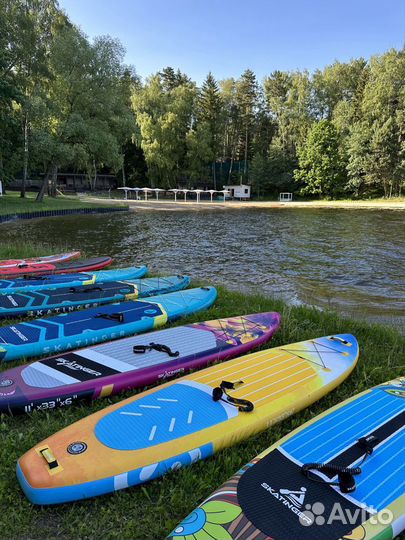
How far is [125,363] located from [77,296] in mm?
2417

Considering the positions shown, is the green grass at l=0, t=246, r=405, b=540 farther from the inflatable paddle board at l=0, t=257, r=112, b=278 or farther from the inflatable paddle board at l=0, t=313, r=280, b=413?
the inflatable paddle board at l=0, t=257, r=112, b=278

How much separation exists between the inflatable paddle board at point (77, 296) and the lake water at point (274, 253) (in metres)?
2.22

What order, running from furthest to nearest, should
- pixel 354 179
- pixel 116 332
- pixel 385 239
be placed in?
pixel 354 179, pixel 385 239, pixel 116 332

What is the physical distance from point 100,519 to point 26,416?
117cm

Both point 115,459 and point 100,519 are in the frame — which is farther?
point 115,459

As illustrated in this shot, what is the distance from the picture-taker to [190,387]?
3.01 m

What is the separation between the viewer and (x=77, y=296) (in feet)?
18.1

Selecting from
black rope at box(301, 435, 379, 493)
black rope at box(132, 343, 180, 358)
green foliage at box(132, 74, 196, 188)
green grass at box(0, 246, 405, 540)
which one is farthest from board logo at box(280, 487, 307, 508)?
green foliage at box(132, 74, 196, 188)

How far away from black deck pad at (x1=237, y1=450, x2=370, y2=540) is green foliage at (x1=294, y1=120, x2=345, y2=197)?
41004mm

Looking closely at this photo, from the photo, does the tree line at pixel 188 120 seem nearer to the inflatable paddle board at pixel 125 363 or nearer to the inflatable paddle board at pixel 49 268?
the inflatable paddle board at pixel 49 268

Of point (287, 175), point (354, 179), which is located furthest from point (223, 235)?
point (287, 175)

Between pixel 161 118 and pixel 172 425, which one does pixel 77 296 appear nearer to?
pixel 172 425

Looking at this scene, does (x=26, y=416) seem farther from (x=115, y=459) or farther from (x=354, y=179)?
(x=354, y=179)

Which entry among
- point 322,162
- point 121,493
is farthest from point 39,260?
point 322,162
